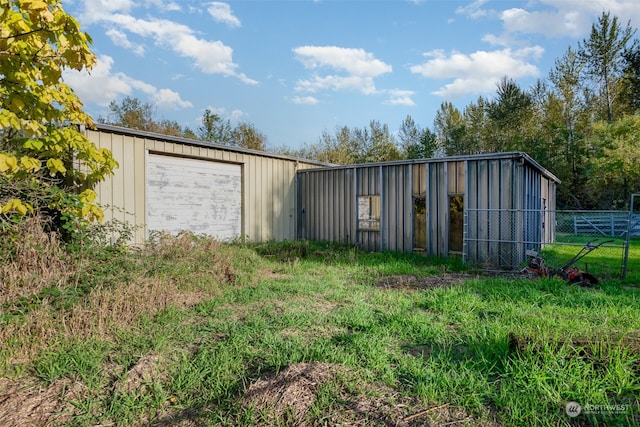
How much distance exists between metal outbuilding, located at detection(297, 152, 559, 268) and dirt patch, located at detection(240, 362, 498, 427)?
656 centimetres

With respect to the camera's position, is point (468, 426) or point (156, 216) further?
point (156, 216)

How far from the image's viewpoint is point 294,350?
3.48m

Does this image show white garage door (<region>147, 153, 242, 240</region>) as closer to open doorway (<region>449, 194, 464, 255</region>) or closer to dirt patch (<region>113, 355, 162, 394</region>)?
dirt patch (<region>113, 355, 162, 394</region>)

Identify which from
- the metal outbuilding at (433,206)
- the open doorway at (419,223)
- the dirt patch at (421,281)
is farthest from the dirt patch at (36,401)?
the open doorway at (419,223)

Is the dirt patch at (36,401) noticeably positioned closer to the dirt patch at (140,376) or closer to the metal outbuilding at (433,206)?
the dirt patch at (140,376)

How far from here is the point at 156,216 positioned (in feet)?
29.9

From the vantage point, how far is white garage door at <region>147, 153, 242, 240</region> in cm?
918

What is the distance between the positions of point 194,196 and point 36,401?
304 inches

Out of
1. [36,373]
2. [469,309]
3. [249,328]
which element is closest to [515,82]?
[469,309]

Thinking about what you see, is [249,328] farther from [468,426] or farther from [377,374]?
[468,426]

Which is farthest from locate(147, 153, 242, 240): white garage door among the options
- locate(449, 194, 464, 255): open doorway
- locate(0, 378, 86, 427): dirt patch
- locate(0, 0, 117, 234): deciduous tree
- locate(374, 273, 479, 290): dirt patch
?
locate(449, 194, 464, 255): open doorway

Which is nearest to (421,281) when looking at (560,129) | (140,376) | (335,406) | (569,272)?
(569,272)

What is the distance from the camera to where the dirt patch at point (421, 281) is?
655 cm

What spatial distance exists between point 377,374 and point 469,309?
95.9 inches
